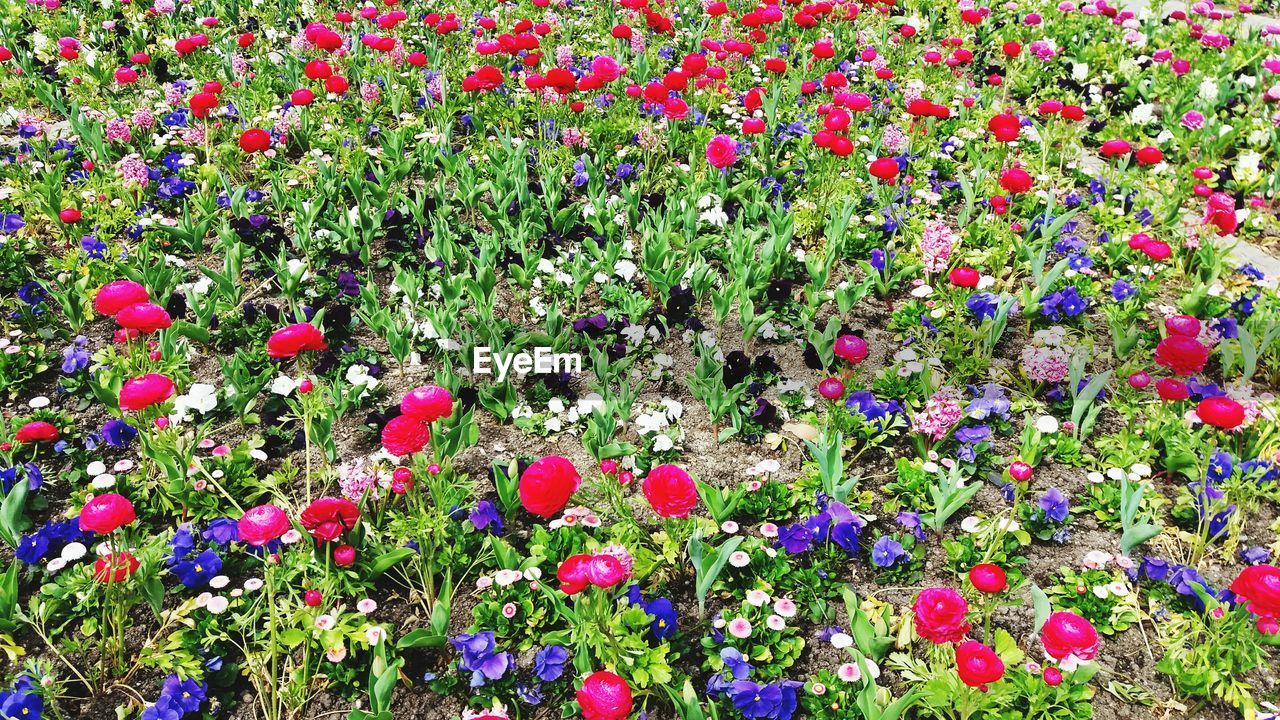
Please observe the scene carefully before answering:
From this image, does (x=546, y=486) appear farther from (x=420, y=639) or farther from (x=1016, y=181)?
(x=1016, y=181)

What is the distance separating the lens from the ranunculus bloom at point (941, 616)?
200 cm

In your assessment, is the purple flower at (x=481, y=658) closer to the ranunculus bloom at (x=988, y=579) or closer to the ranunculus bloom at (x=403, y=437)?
the ranunculus bloom at (x=403, y=437)

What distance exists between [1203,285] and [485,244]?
10.7 feet

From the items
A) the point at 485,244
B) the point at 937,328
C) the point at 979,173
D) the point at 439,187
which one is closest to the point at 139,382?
the point at 485,244

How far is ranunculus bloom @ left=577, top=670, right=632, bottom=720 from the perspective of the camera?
5.80ft

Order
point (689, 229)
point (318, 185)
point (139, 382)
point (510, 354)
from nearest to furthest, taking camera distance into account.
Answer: point (139, 382), point (510, 354), point (689, 229), point (318, 185)

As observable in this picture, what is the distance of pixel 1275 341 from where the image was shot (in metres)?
3.52

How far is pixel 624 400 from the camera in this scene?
315 cm

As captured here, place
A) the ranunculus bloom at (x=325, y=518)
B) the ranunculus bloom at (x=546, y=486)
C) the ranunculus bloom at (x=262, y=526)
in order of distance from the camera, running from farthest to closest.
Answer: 1. the ranunculus bloom at (x=325, y=518)
2. the ranunculus bloom at (x=546, y=486)
3. the ranunculus bloom at (x=262, y=526)

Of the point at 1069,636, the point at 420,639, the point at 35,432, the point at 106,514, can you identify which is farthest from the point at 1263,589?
the point at 35,432

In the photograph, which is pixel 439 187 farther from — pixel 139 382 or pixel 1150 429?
pixel 1150 429

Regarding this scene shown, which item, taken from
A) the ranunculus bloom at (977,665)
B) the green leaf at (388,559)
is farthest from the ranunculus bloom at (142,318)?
the ranunculus bloom at (977,665)

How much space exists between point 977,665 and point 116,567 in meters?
2.16

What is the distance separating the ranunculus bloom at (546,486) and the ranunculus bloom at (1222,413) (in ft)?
6.19
